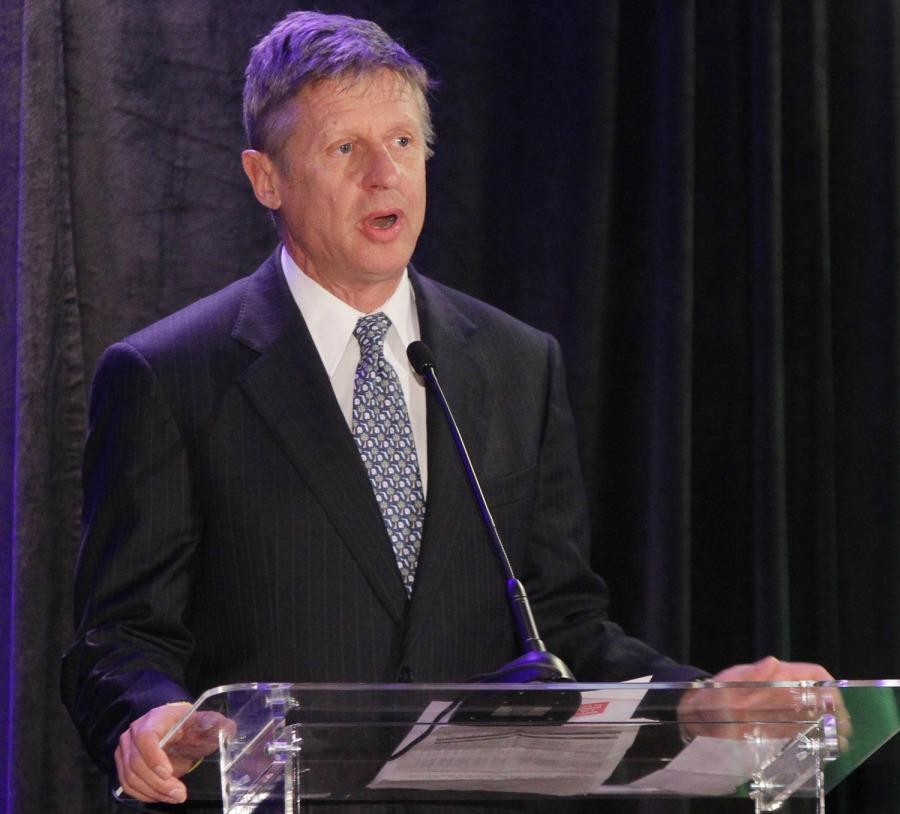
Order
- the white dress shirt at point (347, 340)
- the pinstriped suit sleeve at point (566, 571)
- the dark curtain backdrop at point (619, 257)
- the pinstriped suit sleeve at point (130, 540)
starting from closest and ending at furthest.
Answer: the pinstriped suit sleeve at point (130, 540), the pinstriped suit sleeve at point (566, 571), the white dress shirt at point (347, 340), the dark curtain backdrop at point (619, 257)

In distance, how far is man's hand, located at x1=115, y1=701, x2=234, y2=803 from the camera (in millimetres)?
1278

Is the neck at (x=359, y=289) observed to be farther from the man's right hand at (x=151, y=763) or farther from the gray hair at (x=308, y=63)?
the man's right hand at (x=151, y=763)

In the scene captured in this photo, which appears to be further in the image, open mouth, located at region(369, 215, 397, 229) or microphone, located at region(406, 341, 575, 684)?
open mouth, located at region(369, 215, 397, 229)

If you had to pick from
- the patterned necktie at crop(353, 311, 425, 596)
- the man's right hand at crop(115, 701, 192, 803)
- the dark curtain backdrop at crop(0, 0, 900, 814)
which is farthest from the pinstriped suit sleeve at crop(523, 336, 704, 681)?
the man's right hand at crop(115, 701, 192, 803)

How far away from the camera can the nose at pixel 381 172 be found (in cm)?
215

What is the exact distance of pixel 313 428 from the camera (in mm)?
2035

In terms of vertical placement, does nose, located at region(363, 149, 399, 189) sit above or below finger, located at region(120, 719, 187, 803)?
above

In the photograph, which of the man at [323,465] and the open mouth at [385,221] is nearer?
the man at [323,465]

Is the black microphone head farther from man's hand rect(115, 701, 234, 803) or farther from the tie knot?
man's hand rect(115, 701, 234, 803)

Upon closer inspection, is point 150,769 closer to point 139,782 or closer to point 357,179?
point 139,782

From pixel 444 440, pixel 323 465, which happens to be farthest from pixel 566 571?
pixel 323 465

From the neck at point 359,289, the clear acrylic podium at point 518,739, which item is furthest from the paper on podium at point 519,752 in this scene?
the neck at point 359,289

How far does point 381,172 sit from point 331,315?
0.78ft

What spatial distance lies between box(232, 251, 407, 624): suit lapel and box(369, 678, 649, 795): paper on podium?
621 millimetres
